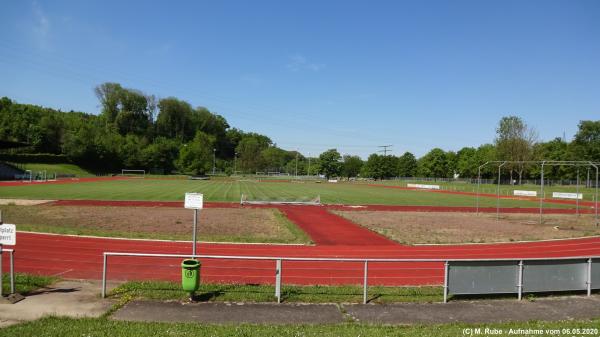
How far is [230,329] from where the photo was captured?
8.01 metres

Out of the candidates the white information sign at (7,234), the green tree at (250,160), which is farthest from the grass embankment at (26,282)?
the green tree at (250,160)

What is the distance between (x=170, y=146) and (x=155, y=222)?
11474cm

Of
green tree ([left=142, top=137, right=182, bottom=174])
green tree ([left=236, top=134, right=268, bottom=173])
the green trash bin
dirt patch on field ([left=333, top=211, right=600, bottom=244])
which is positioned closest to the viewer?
the green trash bin

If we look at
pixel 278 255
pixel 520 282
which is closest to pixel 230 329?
pixel 520 282

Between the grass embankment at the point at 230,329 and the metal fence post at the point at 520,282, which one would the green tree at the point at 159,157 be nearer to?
the grass embankment at the point at 230,329

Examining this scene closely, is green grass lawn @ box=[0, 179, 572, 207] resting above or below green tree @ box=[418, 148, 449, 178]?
below

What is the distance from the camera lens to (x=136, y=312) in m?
9.20

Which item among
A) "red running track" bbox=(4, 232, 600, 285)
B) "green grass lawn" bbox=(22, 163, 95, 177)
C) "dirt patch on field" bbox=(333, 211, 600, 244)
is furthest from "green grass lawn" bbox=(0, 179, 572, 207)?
"green grass lawn" bbox=(22, 163, 95, 177)

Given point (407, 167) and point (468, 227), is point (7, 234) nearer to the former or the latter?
point (468, 227)

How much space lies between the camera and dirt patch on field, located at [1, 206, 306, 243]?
20.8 metres

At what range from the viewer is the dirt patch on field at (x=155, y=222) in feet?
68.1

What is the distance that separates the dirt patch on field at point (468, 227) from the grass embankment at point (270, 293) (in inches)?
377

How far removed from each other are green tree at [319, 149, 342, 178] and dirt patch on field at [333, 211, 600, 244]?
131m

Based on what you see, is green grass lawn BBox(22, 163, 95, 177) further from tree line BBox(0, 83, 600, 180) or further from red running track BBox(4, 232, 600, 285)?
red running track BBox(4, 232, 600, 285)
